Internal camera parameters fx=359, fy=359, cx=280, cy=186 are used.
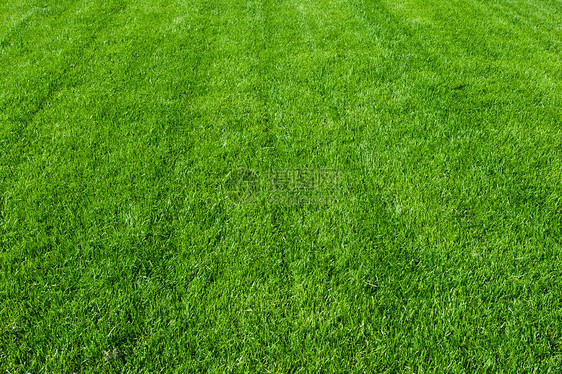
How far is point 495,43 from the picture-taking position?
5531mm

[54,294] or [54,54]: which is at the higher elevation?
[54,54]

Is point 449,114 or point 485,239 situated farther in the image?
→ point 449,114

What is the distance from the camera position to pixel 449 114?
397 centimetres

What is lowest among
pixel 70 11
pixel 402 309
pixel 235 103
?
pixel 402 309

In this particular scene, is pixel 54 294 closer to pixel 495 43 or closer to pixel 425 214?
pixel 425 214

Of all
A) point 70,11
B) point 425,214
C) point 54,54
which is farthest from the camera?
point 70,11

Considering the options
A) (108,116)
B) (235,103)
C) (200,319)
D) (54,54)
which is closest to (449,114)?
(235,103)

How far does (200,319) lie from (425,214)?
1.85m

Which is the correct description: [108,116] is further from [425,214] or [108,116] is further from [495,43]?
[495,43]

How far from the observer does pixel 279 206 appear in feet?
9.68

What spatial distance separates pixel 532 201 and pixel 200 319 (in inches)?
109

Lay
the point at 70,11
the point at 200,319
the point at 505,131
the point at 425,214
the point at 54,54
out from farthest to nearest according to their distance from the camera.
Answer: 1. the point at 70,11
2. the point at 54,54
3. the point at 505,131
4. the point at 425,214
5. the point at 200,319

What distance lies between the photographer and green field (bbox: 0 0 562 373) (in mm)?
2062

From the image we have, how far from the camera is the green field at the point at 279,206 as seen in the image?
6.77 feet
